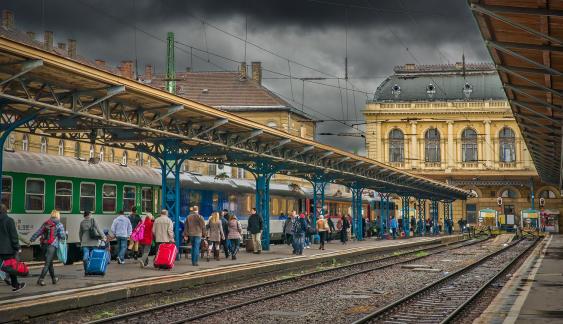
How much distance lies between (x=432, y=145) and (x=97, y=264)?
7657 centimetres

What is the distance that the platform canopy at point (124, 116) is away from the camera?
16719mm

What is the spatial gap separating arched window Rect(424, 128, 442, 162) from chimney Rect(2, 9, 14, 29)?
1935 inches

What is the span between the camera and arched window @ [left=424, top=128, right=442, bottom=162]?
302ft

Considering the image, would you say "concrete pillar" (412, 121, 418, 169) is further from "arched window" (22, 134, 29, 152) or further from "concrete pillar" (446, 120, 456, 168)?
"arched window" (22, 134, 29, 152)

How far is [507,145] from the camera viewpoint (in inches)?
3565

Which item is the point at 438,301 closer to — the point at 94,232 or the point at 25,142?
the point at 94,232

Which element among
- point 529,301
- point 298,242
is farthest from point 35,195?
point 529,301

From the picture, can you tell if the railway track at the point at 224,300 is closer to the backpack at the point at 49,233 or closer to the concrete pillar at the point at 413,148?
the backpack at the point at 49,233

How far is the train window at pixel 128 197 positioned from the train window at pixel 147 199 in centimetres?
76

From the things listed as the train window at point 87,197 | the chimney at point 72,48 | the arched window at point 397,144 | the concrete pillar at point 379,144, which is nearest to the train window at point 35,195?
the train window at point 87,197

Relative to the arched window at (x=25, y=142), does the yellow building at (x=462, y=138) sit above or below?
above

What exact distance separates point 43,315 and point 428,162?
81.0 metres

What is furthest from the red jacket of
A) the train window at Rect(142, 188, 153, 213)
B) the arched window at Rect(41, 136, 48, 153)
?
the arched window at Rect(41, 136, 48, 153)

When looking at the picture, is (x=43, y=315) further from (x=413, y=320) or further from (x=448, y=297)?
(x=448, y=297)
